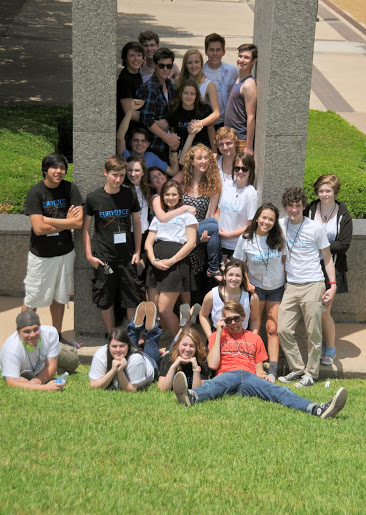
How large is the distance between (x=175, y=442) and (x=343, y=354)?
3154 millimetres

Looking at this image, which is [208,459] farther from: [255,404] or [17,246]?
[17,246]

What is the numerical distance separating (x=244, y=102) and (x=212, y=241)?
1656 mm

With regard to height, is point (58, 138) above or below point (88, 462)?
above

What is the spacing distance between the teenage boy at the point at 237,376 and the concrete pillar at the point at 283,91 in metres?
1.54

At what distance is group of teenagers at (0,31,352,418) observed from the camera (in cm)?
742

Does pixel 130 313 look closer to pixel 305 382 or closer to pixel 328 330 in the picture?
pixel 305 382

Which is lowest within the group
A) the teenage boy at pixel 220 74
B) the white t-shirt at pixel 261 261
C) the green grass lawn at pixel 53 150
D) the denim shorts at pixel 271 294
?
the denim shorts at pixel 271 294

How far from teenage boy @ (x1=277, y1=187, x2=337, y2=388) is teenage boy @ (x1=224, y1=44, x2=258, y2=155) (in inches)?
48.5

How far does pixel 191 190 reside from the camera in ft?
26.8

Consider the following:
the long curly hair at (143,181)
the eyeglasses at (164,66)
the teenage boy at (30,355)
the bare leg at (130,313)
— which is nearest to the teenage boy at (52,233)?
the long curly hair at (143,181)

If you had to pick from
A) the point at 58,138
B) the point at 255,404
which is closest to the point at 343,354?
the point at 255,404

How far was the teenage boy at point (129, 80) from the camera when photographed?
8.52m

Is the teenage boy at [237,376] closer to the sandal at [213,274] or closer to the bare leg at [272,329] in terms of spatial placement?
the bare leg at [272,329]

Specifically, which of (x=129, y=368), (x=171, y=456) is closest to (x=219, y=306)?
(x=129, y=368)
